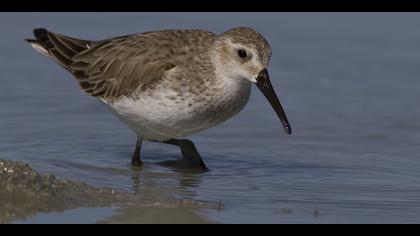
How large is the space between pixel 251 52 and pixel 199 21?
5.23 m

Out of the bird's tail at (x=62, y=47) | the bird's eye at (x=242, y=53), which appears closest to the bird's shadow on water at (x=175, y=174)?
the bird's eye at (x=242, y=53)

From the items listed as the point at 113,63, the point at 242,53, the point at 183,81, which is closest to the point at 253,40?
the point at 242,53

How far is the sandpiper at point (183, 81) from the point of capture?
954cm

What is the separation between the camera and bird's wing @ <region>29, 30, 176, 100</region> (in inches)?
391

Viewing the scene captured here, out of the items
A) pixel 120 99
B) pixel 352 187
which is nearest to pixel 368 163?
pixel 352 187

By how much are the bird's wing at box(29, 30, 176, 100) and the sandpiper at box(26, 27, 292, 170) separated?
0.04ft

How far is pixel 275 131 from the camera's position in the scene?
37.8ft

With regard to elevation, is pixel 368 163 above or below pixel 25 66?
below

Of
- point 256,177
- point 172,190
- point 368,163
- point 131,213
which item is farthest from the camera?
point 368,163

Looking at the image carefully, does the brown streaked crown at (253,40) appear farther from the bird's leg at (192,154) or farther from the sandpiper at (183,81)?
the bird's leg at (192,154)

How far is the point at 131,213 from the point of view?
7.89 metres

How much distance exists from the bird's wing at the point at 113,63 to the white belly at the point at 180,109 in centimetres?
17

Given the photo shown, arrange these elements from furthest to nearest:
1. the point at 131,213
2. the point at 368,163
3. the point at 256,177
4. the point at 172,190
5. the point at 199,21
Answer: the point at 199,21 → the point at 368,163 → the point at 256,177 → the point at 172,190 → the point at 131,213

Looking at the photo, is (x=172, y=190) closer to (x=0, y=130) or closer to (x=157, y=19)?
(x=0, y=130)
